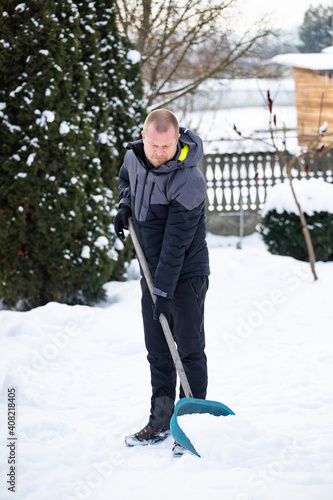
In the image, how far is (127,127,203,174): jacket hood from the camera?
266cm

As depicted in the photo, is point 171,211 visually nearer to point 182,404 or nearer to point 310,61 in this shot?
point 182,404

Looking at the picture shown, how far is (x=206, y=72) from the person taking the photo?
10.0 metres

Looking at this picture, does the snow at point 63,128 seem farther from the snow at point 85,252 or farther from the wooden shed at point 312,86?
the wooden shed at point 312,86

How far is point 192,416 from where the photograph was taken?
8.74ft

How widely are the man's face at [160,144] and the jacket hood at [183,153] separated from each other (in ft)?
0.11

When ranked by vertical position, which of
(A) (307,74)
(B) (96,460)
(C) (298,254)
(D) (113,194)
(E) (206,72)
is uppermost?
(A) (307,74)

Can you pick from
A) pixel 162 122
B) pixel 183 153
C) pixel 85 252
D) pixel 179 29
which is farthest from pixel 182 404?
pixel 179 29

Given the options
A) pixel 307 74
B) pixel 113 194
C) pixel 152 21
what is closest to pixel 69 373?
pixel 113 194

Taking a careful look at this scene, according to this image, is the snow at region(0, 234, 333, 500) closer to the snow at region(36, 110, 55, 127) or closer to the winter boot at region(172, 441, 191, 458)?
the winter boot at region(172, 441, 191, 458)

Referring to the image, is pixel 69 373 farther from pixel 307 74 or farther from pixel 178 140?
pixel 307 74

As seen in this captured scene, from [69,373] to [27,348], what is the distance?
46 cm

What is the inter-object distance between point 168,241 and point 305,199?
475cm

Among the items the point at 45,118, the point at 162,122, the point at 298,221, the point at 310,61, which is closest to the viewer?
the point at 162,122

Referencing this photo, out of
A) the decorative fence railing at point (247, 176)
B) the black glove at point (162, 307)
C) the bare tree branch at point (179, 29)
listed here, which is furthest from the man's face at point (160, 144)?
the decorative fence railing at point (247, 176)
